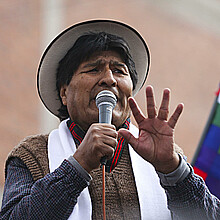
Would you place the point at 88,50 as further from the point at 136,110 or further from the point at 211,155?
the point at 211,155

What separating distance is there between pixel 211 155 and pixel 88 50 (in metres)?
1.89

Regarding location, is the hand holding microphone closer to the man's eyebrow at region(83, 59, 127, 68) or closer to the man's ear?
the man's eyebrow at region(83, 59, 127, 68)

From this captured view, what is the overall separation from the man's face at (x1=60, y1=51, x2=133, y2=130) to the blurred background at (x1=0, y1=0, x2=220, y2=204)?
29.0ft

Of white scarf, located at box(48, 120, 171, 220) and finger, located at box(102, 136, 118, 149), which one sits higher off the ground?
finger, located at box(102, 136, 118, 149)

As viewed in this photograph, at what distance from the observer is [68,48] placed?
10.1 feet

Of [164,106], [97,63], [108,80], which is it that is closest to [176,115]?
[164,106]

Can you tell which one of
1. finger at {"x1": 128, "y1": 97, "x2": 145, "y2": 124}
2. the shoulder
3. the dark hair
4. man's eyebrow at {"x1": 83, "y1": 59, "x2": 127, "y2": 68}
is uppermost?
the dark hair

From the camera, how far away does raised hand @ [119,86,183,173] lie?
244cm

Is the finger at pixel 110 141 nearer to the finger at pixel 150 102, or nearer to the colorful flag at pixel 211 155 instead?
the finger at pixel 150 102

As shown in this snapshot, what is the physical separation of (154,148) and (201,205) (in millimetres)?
339

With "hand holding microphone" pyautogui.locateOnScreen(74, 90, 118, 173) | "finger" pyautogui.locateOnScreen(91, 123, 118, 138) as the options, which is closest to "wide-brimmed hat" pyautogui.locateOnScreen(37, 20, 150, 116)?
"hand holding microphone" pyautogui.locateOnScreen(74, 90, 118, 173)

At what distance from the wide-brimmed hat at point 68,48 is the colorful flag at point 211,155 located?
1331 mm

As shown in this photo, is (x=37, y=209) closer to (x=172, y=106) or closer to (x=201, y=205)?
(x=201, y=205)

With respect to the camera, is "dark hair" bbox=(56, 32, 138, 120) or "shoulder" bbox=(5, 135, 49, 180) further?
"dark hair" bbox=(56, 32, 138, 120)
